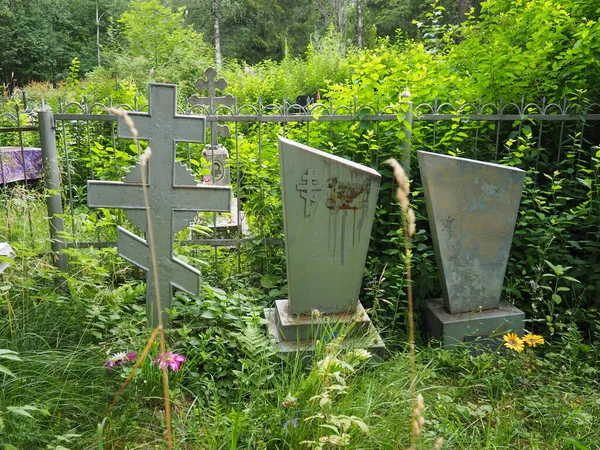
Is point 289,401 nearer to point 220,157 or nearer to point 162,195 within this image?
point 162,195

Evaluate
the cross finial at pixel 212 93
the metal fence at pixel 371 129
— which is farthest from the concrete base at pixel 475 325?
the cross finial at pixel 212 93

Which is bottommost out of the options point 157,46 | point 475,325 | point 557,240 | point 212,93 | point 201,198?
point 475,325

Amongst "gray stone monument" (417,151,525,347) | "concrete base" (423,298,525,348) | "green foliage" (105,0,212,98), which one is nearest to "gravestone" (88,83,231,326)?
"gray stone monument" (417,151,525,347)

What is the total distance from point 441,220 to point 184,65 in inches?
451

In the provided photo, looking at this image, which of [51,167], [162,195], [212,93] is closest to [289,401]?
[162,195]

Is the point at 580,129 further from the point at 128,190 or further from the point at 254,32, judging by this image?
the point at 254,32

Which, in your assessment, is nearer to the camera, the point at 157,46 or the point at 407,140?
the point at 407,140

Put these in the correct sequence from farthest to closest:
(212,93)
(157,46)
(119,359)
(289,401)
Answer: (157,46) < (212,93) < (119,359) < (289,401)

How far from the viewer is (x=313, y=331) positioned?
302 centimetres

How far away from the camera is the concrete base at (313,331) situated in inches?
114

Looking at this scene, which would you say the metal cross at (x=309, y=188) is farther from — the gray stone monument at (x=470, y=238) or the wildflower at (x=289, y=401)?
the wildflower at (x=289, y=401)

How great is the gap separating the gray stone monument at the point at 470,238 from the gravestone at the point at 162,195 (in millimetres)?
1410

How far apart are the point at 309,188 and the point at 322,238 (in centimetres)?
33

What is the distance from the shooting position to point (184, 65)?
13.1 metres
